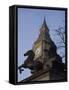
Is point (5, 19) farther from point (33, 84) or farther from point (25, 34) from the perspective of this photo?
point (33, 84)

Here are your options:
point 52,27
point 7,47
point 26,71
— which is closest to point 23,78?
point 26,71

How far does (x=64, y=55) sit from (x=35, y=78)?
0.24 m

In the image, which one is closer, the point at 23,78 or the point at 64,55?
the point at 23,78

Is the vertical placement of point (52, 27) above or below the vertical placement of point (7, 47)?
above

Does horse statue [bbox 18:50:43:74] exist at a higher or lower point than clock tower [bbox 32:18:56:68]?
lower

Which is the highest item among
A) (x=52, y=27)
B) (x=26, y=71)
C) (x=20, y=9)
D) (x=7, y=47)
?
(x=20, y=9)

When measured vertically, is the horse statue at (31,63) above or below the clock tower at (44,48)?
below

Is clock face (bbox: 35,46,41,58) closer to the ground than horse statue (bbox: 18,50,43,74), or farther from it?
farther from it

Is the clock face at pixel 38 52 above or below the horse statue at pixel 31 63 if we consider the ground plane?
above

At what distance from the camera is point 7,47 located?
5.15 ft
